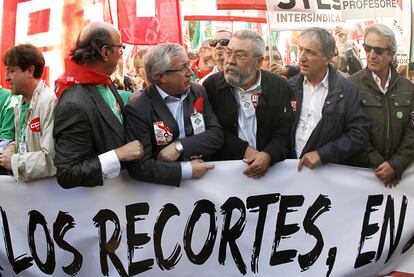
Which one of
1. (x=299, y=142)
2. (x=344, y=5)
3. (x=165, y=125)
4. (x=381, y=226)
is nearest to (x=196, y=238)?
(x=165, y=125)

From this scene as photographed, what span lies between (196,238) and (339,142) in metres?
1.21

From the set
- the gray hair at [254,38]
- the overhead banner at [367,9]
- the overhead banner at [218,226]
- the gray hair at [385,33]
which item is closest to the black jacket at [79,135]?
the overhead banner at [218,226]

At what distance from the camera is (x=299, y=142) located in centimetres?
461

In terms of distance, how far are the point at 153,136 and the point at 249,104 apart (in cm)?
80

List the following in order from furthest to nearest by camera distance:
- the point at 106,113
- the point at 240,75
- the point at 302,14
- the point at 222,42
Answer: the point at 302,14, the point at 222,42, the point at 240,75, the point at 106,113

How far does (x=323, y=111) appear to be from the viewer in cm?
449

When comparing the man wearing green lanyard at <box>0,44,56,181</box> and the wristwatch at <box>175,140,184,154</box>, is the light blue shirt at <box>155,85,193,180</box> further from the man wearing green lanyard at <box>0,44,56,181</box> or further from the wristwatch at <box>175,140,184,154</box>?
the man wearing green lanyard at <box>0,44,56,181</box>

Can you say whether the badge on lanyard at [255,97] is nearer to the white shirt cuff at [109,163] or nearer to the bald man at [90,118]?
the bald man at [90,118]

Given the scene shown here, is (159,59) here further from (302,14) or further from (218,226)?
(302,14)

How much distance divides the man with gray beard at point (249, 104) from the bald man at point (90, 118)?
31.8 inches

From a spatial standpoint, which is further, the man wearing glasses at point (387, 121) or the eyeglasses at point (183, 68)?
the man wearing glasses at point (387, 121)

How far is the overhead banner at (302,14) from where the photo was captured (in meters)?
7.26

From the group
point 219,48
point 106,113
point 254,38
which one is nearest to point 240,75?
point 254,38

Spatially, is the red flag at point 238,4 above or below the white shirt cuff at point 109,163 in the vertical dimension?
above
